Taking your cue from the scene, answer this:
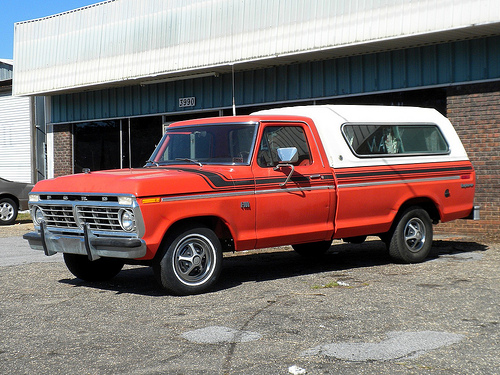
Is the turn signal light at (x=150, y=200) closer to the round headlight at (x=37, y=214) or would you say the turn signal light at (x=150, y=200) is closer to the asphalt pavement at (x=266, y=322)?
the asphalt pavement at (x=266, y=322)

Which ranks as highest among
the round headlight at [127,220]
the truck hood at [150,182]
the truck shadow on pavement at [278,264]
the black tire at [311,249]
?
the truck hood at [150,182]

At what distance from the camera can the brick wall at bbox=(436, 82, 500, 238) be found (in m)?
13.1

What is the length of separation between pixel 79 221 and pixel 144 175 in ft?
2.90

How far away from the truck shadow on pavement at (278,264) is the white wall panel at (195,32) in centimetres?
404

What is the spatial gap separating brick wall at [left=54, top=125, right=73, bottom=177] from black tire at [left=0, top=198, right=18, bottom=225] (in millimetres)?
3198

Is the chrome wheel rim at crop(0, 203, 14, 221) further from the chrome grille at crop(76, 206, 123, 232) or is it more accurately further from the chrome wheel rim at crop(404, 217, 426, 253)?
the chrome wheel rim at crop(404, 217, 426, 253)

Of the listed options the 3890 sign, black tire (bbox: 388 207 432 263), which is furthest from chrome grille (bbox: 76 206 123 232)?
the 3890 sign

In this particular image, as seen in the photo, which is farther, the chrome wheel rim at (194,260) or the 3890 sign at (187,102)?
the 3890 sign at (187,102)

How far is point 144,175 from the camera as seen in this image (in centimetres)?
735

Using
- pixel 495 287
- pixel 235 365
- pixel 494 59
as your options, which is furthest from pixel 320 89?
pixel 235 365

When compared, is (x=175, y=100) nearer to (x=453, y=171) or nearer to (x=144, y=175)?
(x=453, y=171)

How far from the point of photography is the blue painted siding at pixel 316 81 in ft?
43.6

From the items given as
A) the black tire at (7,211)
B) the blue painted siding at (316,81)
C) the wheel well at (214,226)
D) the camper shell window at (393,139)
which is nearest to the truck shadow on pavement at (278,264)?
the wheel well at (214,226)

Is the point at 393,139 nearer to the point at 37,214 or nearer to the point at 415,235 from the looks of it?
the point at 415,235
